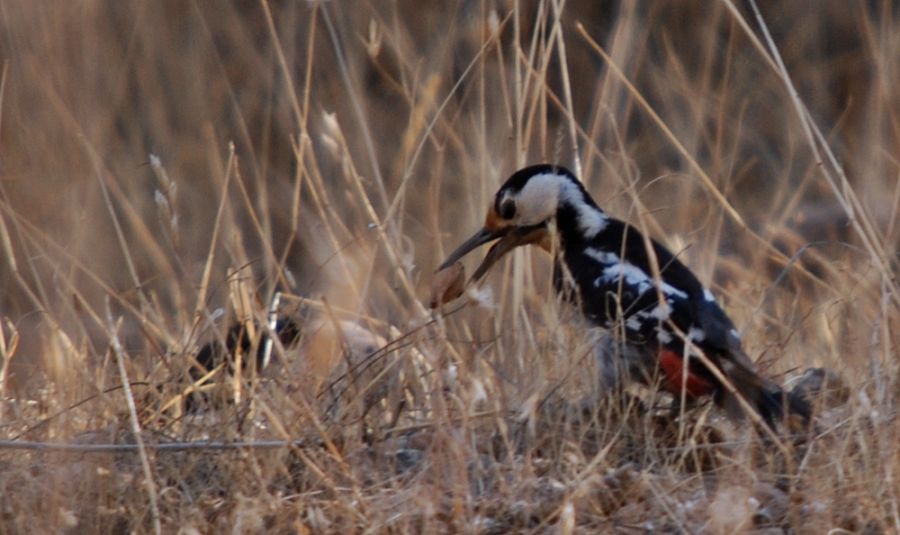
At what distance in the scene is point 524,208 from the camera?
4.31 m

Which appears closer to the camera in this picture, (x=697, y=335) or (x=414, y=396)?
(x=697, y=335)

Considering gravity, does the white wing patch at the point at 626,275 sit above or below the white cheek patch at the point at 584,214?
below

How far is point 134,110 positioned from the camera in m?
8.84

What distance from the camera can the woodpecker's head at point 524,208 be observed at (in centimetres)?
428

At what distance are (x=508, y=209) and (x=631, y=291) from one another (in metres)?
0.46

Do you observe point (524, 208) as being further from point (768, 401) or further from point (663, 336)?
point (768, 401)

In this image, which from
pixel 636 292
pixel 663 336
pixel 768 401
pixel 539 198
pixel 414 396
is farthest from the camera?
pixel 539 198

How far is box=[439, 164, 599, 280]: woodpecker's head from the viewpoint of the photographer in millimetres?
4277

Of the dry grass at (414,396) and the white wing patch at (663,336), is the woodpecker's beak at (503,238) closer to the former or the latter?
the dry grass at (414,396)

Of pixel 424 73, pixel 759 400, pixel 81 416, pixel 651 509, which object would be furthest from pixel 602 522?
pixel 424 73

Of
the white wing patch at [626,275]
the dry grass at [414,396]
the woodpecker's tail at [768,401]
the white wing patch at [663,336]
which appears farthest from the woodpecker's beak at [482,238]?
the woodpecker's tail at [768,401]

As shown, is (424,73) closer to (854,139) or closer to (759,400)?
(854,139)

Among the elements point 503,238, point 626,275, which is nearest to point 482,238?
point 503,238

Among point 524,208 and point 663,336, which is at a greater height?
point 524,208
